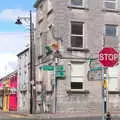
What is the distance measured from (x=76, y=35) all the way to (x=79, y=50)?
53.4 inches

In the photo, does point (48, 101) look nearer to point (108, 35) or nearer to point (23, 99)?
point (108, 35)

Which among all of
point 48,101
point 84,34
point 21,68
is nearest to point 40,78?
point 48,101

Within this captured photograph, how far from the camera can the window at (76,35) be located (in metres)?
40.4

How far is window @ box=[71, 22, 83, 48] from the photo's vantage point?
40381 mm

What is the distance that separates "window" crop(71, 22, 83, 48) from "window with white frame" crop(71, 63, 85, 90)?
169 centimetres

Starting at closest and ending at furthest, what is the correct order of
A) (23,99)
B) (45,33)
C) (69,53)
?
(69,53), (45,33), (23,99)

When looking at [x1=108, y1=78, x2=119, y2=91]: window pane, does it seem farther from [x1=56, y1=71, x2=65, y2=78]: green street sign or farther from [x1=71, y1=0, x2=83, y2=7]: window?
[x1=71, y1=0, x2=83, y2=7]: window

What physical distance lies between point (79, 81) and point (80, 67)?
1153mm

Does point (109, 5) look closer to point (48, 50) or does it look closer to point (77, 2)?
point (77, 2)

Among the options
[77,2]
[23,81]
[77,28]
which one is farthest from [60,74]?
[23,81]

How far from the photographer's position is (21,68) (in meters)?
56.8

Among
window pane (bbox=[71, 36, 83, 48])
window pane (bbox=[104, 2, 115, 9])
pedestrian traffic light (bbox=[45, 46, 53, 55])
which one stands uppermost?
window pane (bbox=[104, 2, 115, 9])

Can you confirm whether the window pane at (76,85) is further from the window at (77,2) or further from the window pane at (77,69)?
the window at (77,2)

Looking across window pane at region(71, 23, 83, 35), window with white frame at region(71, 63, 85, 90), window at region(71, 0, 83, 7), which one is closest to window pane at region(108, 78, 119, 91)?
window with white frame at region(71, 63, 85, 90)
